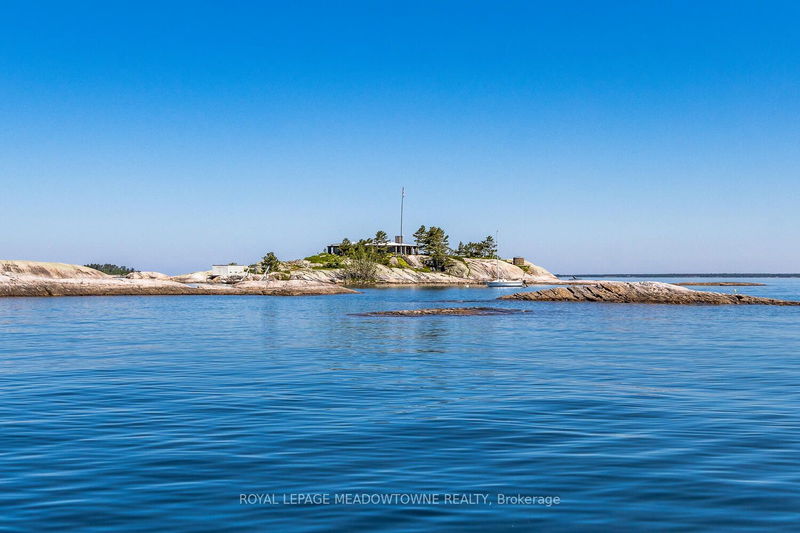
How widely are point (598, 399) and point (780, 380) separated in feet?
25.8

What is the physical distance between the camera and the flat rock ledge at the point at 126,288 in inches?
3839

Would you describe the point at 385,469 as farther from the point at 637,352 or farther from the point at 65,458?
the point at 637,352

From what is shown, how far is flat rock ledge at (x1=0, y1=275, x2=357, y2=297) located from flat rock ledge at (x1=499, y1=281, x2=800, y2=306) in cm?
4692

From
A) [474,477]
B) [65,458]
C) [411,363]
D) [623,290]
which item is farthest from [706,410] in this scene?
[623,290]

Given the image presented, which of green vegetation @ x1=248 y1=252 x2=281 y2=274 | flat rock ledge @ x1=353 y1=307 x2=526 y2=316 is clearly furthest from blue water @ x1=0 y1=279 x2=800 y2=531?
green vegetation @ x1=248 y1=252 x2=281 y2=274

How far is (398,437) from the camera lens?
12906mm

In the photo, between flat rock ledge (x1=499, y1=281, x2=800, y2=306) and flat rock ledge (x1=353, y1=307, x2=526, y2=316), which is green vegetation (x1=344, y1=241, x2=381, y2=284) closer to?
flat rock ledge (x1=499, y1=281, x2=800, y2=306)

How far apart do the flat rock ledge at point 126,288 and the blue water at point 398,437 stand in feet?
258

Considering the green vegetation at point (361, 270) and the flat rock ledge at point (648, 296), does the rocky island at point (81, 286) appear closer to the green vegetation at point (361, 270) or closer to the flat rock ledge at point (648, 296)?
the flat rock ledge at point (648, 296)

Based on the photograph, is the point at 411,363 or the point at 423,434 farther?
the point at 411,363

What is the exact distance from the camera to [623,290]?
8188 cm

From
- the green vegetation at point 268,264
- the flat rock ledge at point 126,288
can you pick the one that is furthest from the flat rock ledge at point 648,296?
the green vegetation at point 268,264

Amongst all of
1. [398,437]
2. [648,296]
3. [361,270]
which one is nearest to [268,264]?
[361,270]

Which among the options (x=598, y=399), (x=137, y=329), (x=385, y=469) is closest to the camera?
(x=385, y=469)
